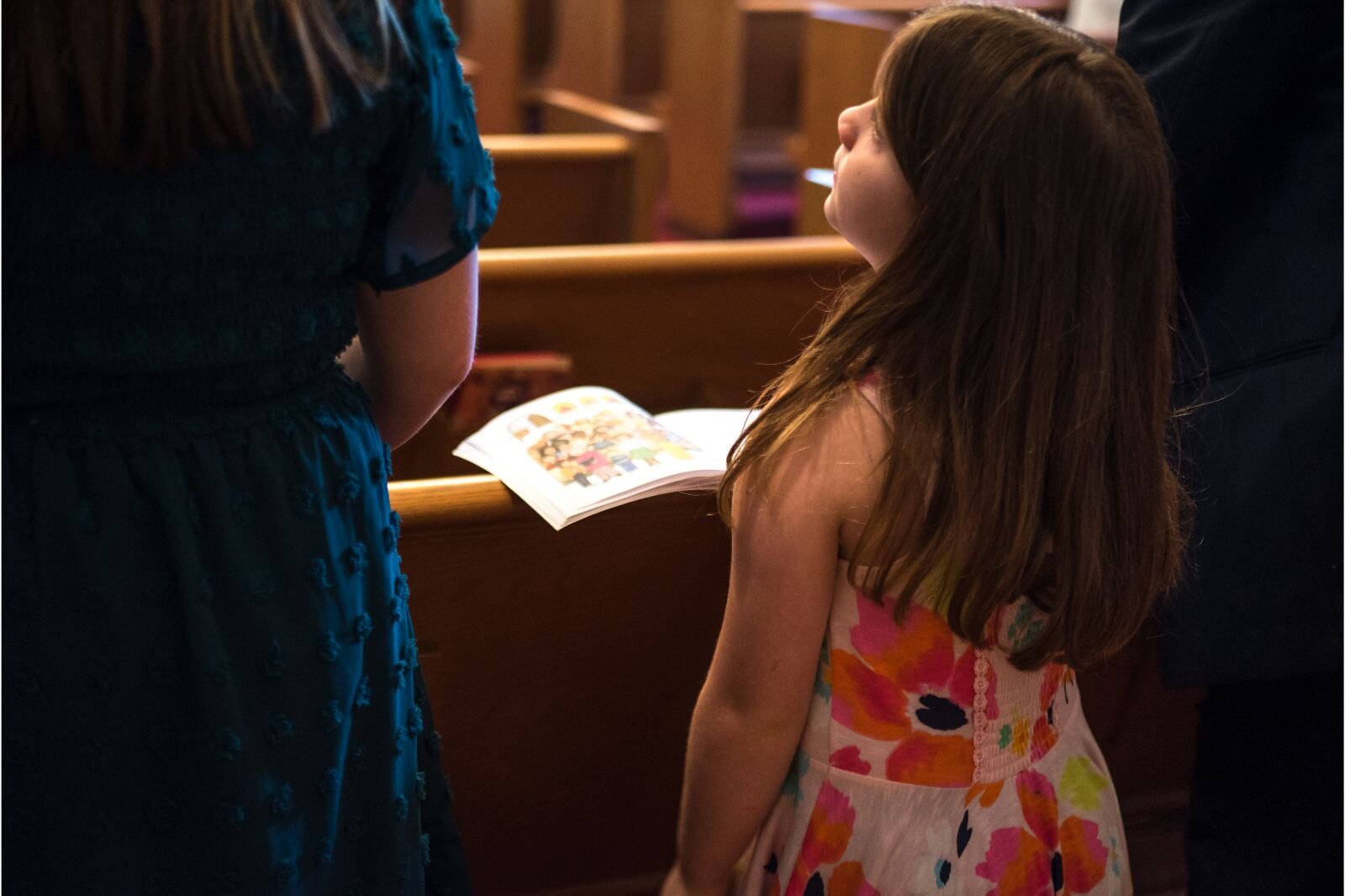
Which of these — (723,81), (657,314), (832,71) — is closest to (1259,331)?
(657,314)

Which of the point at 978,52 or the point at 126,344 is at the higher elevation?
the point at 978,52

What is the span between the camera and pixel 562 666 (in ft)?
5.58

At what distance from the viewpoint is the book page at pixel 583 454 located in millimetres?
1474

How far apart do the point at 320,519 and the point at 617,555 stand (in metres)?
Result: 0.60

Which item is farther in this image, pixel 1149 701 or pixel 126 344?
pixel 1149 701

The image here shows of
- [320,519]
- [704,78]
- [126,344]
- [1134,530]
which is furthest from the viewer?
[704,78]

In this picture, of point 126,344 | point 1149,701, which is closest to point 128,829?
point 126,344

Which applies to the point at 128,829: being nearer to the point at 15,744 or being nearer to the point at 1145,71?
the point at 15,744

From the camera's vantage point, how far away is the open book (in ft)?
4.83

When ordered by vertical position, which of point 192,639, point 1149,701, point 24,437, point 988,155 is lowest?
point 1149,701

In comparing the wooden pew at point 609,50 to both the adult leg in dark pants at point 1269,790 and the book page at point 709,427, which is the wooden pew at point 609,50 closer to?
the book page at point 709,427

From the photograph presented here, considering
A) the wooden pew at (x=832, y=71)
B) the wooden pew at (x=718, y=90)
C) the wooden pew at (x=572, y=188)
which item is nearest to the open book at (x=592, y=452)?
the wooden pew at (x=572, y=188)

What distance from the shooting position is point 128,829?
110 centimetres

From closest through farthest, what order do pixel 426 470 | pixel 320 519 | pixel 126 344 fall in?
pixel 126 344, pixel 320 519, pixel 426 470
